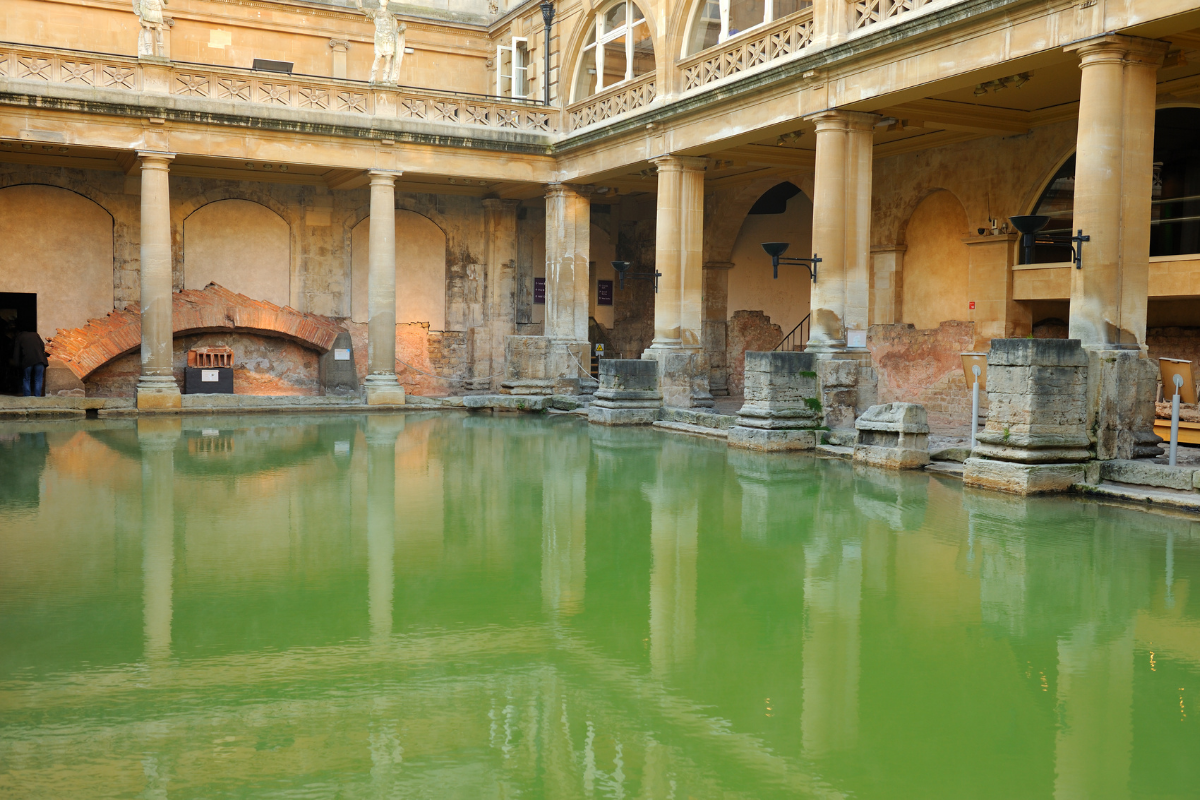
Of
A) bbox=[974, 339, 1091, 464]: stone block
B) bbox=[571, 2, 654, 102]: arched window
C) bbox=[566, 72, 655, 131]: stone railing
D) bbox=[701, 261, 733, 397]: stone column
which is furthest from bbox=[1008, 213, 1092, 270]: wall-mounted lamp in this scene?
bbox=[701, 261, 733, 397]: stone column

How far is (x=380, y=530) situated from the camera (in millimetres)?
7668

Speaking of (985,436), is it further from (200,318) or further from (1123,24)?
(200,318)

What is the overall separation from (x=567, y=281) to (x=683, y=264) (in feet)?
14.0

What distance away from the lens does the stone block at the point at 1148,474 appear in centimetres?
918

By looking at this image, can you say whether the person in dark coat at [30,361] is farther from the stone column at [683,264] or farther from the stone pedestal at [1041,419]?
the stone pedestal at [1041,419]

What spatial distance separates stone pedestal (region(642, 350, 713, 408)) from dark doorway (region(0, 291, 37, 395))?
12931mm

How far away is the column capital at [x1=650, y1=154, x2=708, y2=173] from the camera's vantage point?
1755cm

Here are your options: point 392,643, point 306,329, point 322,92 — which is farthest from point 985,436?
point 306,329

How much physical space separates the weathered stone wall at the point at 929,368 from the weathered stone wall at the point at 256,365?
482 inches

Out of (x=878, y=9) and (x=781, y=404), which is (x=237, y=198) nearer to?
(x=781, y=404)

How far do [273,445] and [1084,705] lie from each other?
11.3 metres

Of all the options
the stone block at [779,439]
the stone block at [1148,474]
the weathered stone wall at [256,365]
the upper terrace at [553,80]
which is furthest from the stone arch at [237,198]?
the stone block at [1148,474]

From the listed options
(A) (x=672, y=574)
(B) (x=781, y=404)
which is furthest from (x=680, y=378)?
(A) (x=672, y=574)

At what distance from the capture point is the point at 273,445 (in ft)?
44.5
